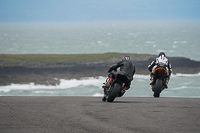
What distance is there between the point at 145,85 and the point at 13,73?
67.2 feet

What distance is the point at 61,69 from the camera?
182ft

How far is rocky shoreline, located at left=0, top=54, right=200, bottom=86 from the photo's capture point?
156 feet

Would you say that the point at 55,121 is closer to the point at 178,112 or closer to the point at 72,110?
the point at 72,110

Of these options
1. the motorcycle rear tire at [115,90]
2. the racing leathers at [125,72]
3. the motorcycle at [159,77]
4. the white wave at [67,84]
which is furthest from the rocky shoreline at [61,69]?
the motorcycle rear tire at [115,90]

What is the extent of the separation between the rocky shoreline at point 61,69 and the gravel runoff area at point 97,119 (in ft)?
117

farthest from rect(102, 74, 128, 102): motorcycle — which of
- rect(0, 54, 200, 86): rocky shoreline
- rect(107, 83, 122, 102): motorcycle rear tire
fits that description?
rect(0, 54, 200, 86): rocky shoreline

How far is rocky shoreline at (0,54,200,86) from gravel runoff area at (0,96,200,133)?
117 ft

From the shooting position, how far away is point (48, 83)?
44.8 meters

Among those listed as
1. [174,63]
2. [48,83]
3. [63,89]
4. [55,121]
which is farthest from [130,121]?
[174,63]

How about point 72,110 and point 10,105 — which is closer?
point 72,110

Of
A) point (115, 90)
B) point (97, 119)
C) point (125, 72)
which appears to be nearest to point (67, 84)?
point (125, 72)

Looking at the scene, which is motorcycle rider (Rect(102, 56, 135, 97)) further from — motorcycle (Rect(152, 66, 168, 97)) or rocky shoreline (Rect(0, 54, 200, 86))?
rocky shoreline (Rect(0, 54, 200, 86))

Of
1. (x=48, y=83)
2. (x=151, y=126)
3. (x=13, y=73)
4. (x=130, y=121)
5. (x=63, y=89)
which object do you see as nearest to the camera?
(x=151, y=126)

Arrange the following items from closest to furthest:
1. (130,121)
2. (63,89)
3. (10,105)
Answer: (130,121), (10,105), (63,89)
